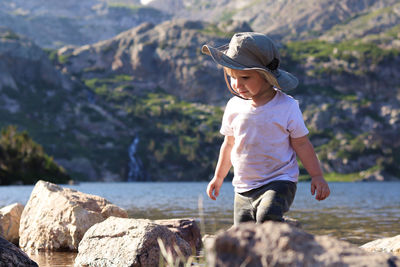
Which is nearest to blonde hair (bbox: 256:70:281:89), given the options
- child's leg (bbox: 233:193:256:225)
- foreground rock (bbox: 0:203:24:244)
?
child's leg (bbox: 233:193:256:225)

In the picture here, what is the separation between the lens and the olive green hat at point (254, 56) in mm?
5840

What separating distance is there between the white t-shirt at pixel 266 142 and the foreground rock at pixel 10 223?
9.39 meters

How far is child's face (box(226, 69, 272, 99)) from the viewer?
19.4ft

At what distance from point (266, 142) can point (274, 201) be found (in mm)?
753

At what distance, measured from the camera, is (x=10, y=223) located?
1345cm

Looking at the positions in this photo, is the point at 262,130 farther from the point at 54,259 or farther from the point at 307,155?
the point at 54,259

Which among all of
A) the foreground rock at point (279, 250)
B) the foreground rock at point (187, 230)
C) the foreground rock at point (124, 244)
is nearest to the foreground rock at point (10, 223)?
the foreground rock at point (187, 230)

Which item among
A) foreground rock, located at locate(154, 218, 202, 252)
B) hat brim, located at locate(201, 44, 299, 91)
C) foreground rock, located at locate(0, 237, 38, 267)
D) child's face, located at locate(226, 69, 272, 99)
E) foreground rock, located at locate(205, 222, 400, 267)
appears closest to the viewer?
foreground rock, located at locate(205, 222, 400, 267)

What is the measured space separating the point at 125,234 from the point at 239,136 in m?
3.92

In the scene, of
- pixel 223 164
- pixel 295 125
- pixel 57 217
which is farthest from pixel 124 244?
pixel 295 125

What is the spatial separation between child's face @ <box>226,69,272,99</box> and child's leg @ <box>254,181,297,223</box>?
1.11 m

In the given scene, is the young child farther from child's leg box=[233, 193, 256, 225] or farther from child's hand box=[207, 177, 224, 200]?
child's hand box=[207, 177, 224, 200]

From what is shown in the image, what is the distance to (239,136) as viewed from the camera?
6.02 meters

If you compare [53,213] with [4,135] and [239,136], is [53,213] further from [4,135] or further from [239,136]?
[4,135]
